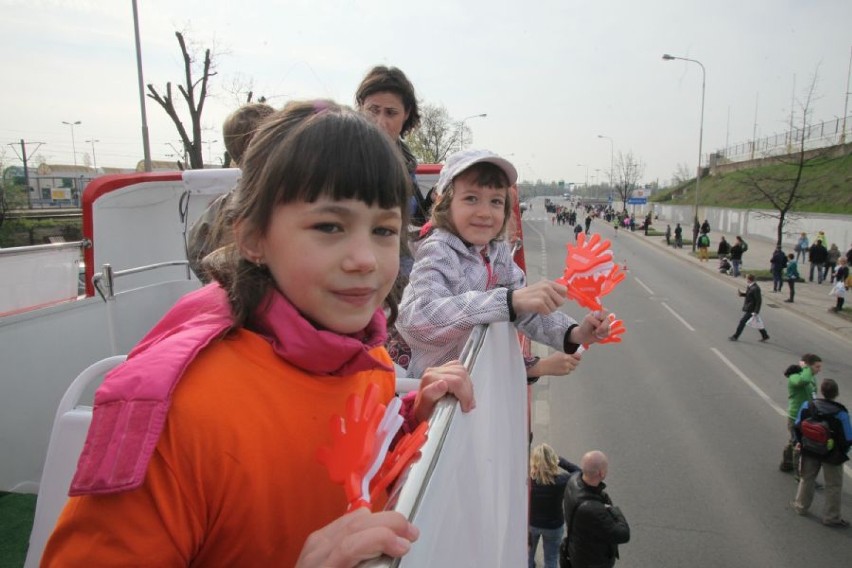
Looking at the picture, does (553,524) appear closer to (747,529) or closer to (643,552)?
(643,552)

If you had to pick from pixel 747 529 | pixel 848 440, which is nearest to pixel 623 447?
pixel 747 529

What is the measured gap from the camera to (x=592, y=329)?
2.34m

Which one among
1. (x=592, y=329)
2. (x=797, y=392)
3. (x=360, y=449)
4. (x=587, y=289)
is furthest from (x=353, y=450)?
(x=797, y=392)

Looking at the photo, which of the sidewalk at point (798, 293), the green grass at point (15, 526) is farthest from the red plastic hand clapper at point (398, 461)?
the sidewalk at point (798, 293)

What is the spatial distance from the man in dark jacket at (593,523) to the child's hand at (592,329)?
2.91m

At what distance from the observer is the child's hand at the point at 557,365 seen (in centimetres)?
290

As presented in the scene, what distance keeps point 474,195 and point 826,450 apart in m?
6.15

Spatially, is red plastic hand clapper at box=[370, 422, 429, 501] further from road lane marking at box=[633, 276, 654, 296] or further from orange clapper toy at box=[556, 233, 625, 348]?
road lane marking at box=[633, 276, 654, 296]

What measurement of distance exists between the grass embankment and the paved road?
13269 millimetres

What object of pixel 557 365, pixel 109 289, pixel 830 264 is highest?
pixel 109 289

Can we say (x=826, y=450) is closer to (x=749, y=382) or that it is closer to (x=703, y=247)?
(x=749, y=382)

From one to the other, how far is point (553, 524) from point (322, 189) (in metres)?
5.44

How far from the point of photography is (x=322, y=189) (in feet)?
3.52

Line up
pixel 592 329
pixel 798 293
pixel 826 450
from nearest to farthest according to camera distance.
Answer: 1. pixel 592 329
2. pixel 826 450
3. pixel 798 293
